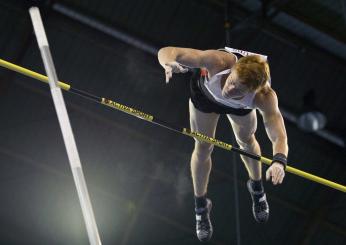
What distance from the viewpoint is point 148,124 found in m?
12.9

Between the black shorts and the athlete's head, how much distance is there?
616 millimetres

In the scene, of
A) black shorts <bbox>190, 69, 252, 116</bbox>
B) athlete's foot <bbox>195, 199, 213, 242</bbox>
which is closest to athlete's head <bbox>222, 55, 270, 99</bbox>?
black shorts <bbox>190, 69, 252, 116</bbox>

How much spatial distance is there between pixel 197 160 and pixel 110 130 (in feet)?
20.8

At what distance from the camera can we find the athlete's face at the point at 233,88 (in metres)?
5.18

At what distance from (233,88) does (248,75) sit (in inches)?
8.5

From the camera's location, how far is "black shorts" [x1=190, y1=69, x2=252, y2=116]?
5.91m

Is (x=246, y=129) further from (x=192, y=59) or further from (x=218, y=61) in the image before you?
(x=192, y=59)

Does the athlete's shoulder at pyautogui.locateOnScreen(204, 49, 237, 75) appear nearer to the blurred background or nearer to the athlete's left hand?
the athlete's left hand

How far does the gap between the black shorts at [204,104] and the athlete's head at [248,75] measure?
62 cm

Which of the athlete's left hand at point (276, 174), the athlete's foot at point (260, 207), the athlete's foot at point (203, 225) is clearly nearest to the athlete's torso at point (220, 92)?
the athlete's left hand at point (276, 174)

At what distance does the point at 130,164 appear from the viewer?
12977mm

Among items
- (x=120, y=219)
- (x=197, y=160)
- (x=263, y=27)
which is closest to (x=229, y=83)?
(x=197, y=160)

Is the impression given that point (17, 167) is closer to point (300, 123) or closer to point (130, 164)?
point (130, 164)

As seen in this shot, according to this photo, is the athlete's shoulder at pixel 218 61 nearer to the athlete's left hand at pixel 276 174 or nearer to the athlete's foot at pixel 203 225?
the athlete's left hand at pixel 276 174
